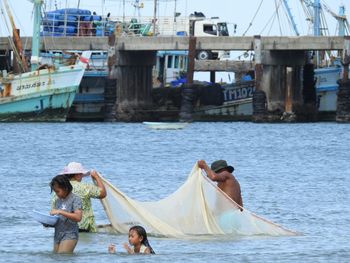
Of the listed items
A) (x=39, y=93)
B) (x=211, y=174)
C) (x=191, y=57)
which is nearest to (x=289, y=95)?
(x=191, y=57)

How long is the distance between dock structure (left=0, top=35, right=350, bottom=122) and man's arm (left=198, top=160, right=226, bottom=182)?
42849 millimetres

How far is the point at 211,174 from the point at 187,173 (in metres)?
18.3

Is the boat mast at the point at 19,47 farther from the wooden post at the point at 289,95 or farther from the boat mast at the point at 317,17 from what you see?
the boat mast at the point at 317,17

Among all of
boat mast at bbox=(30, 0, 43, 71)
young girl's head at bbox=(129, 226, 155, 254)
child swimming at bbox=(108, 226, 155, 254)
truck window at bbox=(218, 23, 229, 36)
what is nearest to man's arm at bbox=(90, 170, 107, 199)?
child swimming at bbox=(108, 226, 155, 254)

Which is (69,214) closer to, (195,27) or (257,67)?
(257,67)

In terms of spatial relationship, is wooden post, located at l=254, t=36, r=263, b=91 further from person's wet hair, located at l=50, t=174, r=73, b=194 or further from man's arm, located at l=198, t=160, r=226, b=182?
person's wet hair, located at l=50, t=174, r=73, b=194

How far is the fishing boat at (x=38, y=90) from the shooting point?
2763 inches

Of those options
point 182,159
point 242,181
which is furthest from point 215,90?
point 242,181

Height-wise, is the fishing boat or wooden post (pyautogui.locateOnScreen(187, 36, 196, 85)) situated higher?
wooden post (pyautogui.locateOnScreen(187, 36, 196, 85))

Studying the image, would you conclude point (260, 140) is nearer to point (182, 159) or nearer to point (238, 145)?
point (238, 145)

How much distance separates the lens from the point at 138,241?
21016 mm

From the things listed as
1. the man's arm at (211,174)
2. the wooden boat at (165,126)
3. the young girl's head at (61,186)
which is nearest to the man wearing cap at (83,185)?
the young girl's head at (61,186)

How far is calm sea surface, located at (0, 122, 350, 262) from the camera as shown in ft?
78.7

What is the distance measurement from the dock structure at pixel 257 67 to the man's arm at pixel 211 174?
42.8 m
